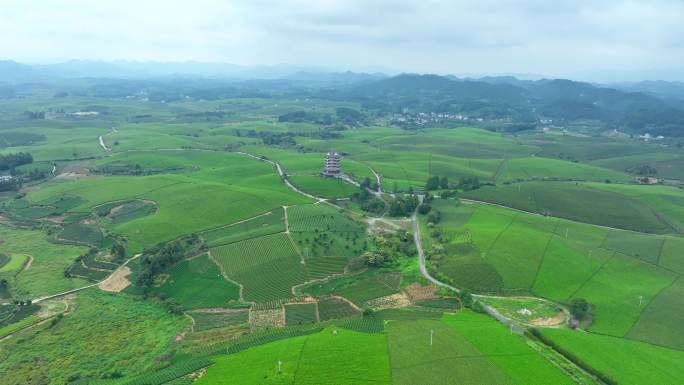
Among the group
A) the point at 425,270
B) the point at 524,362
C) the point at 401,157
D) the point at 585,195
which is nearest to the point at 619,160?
the point at 585,195

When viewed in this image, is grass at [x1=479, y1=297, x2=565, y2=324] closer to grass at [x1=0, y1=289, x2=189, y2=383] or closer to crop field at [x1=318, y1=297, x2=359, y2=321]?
crop field at [x1=318, y1=297, x2=359, y2=321]

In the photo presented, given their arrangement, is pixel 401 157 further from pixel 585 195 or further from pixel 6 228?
pixel 6 228

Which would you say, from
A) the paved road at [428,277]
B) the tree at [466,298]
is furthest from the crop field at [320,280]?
the tree at [466,298]

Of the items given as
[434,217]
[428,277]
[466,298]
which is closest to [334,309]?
[428,277]

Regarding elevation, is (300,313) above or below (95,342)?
above

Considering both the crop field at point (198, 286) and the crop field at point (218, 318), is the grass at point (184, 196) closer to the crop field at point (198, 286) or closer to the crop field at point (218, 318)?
the crop field at point (198, 286)

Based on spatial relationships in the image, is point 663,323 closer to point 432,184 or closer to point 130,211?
point 432,184

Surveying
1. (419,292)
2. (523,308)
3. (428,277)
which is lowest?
(419,292)
